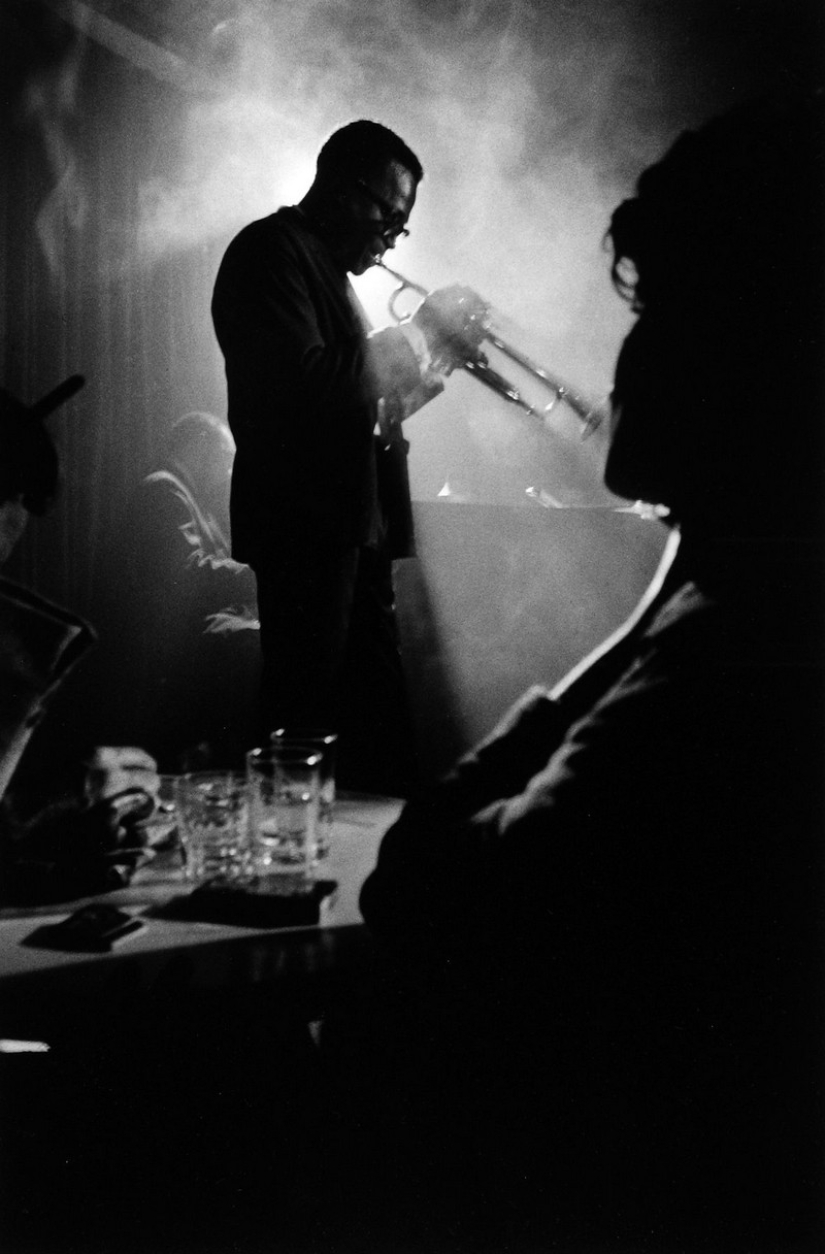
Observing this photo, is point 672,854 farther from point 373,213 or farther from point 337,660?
point 373,213

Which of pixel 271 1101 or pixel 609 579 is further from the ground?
pixel 609 579

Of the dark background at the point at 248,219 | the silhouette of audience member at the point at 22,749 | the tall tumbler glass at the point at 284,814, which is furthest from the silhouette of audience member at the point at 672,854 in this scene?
the dark background at the point at 248,219

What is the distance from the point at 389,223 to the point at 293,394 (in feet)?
1.17

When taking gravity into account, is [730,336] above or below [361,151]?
below

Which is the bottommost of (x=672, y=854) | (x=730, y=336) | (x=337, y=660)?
(x=672, y=854)

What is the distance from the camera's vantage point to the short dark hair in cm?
144

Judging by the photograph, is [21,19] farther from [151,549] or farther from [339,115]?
[151,549]

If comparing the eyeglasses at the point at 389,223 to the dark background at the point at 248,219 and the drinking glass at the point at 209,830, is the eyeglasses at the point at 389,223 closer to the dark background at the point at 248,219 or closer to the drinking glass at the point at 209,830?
the dark background at the point at 248,219

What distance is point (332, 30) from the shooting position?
142cm

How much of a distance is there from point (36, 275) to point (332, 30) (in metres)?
0.62

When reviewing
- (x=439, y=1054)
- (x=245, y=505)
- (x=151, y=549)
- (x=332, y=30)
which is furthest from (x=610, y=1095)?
(x=332, y=30)

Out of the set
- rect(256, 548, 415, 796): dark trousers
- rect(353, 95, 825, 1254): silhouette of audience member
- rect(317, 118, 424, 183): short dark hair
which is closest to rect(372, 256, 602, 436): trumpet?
rect(317, 118, 424, 183): short dark hair

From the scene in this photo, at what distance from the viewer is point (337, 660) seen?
1.52 m

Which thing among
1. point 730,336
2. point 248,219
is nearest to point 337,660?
point 248,219
